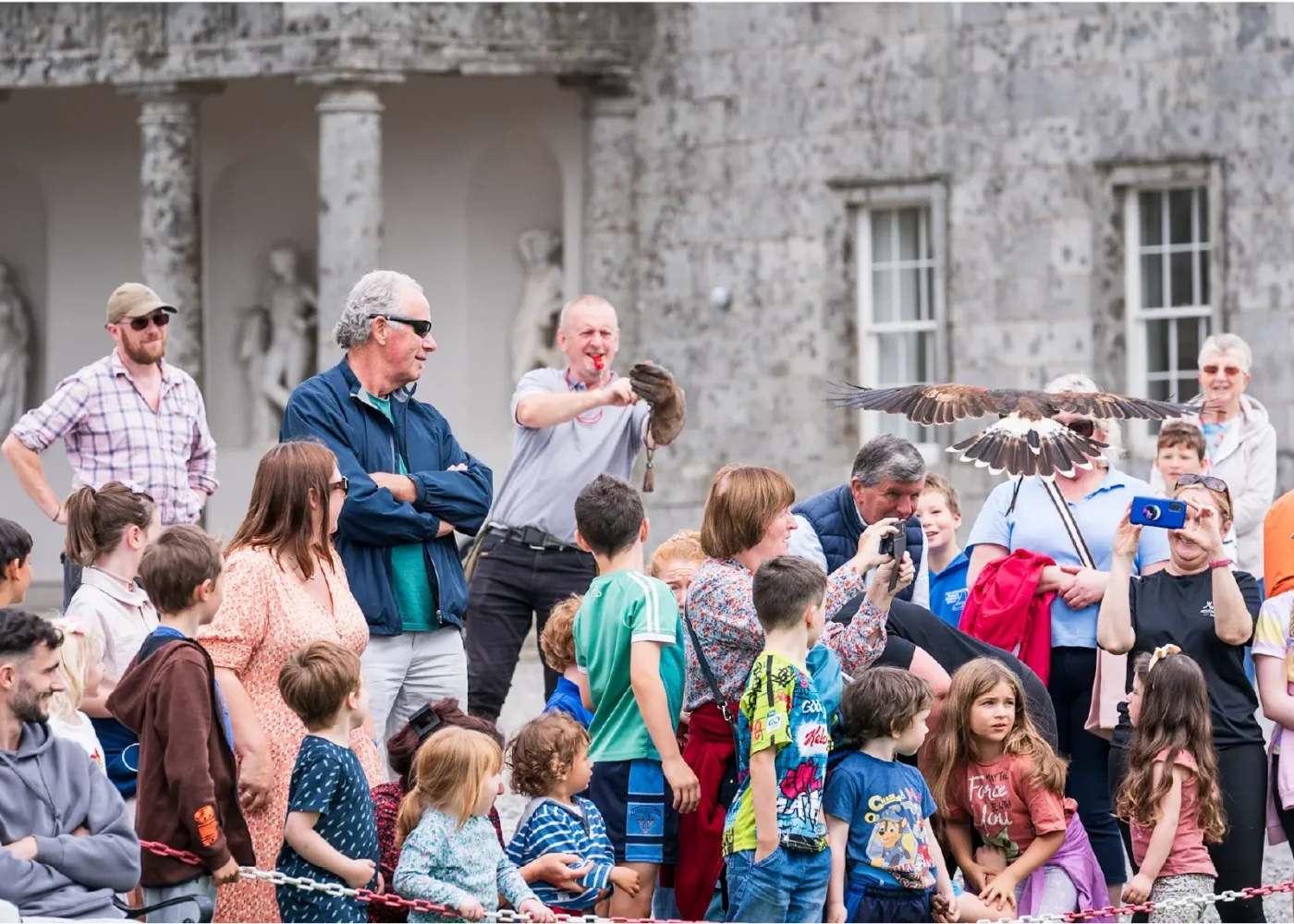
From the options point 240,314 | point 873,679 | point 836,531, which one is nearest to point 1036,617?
point 836,531

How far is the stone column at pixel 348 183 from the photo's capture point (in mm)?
17406

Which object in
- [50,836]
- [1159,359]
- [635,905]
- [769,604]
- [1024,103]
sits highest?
[1024,103]

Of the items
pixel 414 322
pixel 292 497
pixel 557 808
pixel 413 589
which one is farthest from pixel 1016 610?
pixel 292 497

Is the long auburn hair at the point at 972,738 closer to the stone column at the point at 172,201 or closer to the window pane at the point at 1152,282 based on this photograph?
the window pane at the point at 1152,282

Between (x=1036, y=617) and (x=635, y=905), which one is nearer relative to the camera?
(x=635, y=905)

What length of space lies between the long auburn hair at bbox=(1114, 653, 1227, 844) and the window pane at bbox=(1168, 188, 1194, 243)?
9.74 meters

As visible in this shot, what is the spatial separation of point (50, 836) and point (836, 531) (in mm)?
2947

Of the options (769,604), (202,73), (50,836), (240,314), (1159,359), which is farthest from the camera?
(240,314)

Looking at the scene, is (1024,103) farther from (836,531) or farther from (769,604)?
(769,604)

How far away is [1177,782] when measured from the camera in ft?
21.9

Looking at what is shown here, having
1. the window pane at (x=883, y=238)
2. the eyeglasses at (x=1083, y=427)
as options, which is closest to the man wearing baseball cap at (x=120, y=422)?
the eyeglasses at (x=1083, y=427)

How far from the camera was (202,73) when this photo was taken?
18000 mm

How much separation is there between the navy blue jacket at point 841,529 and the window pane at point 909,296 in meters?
10.2

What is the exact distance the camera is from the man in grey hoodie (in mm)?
5273
